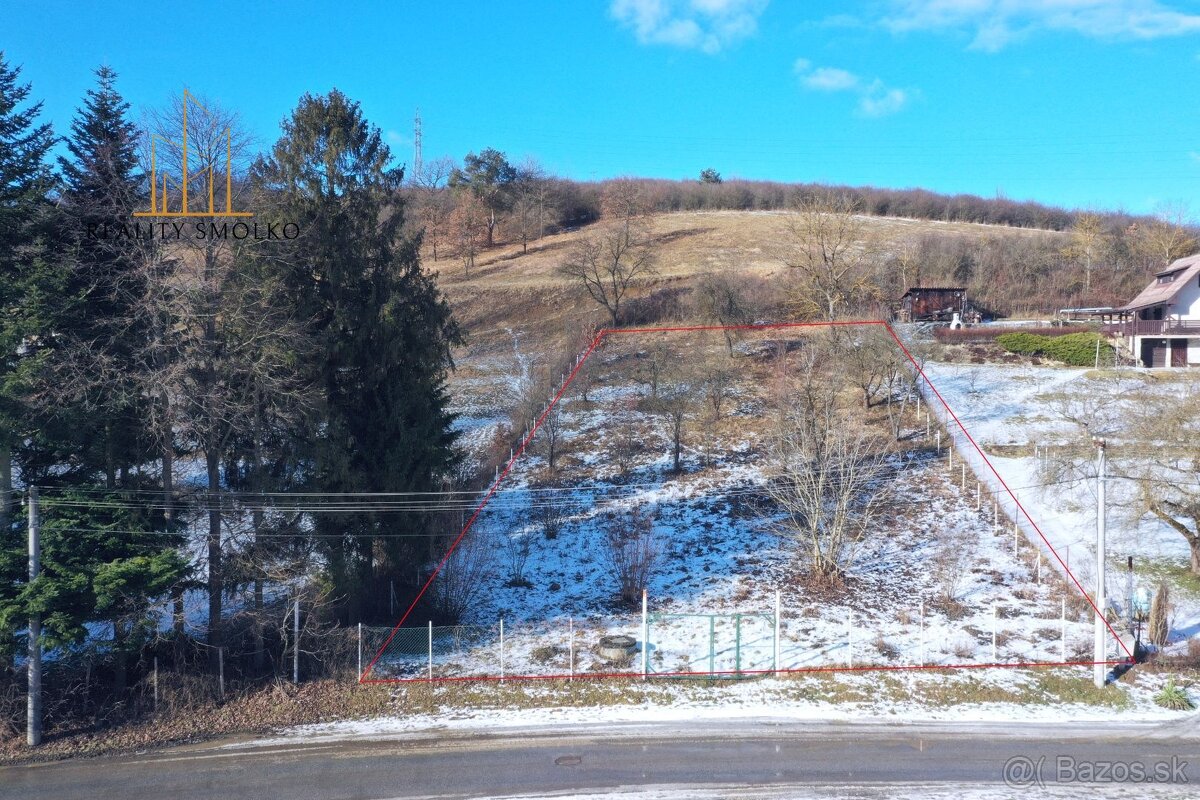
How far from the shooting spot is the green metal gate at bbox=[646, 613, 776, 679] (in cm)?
1548

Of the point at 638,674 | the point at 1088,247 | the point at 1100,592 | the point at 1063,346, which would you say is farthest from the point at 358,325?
the point at 1088,247

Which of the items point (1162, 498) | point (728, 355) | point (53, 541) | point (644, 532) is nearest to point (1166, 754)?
point (1162, 498)

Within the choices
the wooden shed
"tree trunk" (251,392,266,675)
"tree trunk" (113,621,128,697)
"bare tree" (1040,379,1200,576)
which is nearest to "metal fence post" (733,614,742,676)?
"bare tree" (1040,379,1200,576)

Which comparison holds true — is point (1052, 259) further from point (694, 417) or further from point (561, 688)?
point (561, 688)

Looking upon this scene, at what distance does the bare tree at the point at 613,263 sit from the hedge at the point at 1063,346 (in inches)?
781

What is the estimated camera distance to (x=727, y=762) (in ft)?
39.4

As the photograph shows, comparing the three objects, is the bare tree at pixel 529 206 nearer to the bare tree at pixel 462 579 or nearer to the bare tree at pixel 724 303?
the bare tree at pixel 724 303

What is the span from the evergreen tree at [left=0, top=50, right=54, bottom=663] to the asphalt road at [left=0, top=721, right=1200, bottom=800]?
3710 millimetres

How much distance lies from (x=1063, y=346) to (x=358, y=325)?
3413 cm

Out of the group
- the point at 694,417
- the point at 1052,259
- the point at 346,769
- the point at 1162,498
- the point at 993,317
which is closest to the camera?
the point at 346,769

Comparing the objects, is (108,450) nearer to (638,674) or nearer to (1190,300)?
(638,674)

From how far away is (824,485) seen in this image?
70.0 feet

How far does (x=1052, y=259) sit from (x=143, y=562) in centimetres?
5695

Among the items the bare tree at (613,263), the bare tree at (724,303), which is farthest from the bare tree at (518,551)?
the bare tree at (613,263)
